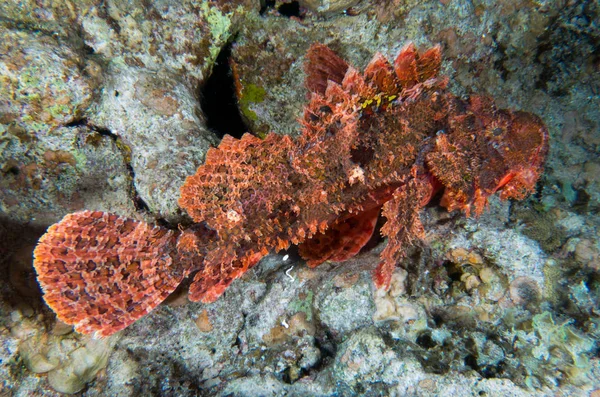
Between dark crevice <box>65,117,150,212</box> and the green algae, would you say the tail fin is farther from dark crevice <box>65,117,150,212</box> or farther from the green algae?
the green algae

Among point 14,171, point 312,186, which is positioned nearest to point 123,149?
point 14,171

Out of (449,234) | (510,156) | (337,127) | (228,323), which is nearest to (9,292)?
(228,323)

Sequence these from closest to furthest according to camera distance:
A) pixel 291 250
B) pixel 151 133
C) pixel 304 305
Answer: pixel 151 133 < pixel 304 305 < pixel 291 250

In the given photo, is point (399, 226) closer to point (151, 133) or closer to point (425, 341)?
point (425, 341)

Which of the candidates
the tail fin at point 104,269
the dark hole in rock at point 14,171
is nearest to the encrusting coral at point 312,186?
the tail fin at point 104,269

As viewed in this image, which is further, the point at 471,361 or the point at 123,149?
the point at 123,149

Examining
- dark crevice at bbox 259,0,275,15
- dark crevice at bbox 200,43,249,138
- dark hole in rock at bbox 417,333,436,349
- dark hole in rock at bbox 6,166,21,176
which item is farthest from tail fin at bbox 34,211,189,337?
dark crevice at bbox 259,0,275,15

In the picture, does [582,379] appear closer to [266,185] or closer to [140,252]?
[266,185]
